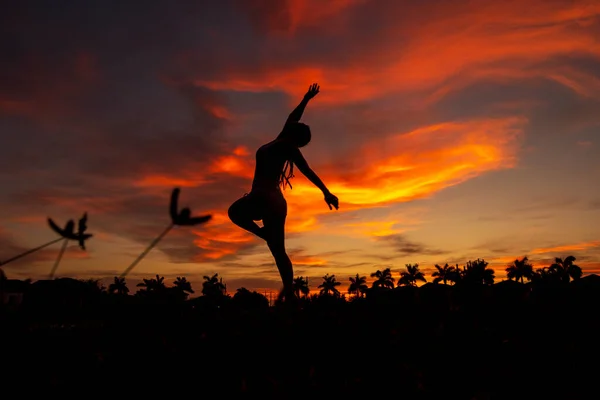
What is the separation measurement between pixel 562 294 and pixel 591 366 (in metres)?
2.40

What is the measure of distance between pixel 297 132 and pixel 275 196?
1312 millimetres

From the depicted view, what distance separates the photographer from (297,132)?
10234 mm

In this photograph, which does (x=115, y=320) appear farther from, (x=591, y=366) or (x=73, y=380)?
(x=591, y=366)

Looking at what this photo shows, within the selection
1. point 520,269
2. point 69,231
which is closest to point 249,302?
point 69,231

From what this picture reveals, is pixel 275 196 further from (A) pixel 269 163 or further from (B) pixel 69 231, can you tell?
(B) pixel 69 231

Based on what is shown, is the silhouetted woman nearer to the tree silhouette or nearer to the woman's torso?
the woman's torso

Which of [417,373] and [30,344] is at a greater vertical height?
[30,344]

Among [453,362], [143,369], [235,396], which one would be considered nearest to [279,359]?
[235,396]

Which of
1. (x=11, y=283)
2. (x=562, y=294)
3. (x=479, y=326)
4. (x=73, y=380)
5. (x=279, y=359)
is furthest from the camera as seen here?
(x=562, y=294)

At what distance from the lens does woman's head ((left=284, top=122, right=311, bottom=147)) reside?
1021 cm

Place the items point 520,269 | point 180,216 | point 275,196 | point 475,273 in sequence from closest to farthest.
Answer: point 180,216 → point 475,273 → point 275,196 → point 520,269

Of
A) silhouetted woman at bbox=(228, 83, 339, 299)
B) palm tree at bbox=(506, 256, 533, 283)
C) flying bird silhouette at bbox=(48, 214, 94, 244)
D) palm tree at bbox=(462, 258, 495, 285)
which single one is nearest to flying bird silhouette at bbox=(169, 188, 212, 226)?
flying bird silhouette at bbox=(48, 214, 94, 244)

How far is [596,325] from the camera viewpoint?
5770mm

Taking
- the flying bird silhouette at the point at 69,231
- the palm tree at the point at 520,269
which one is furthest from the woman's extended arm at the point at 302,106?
the palm tree at the point at 520,269
